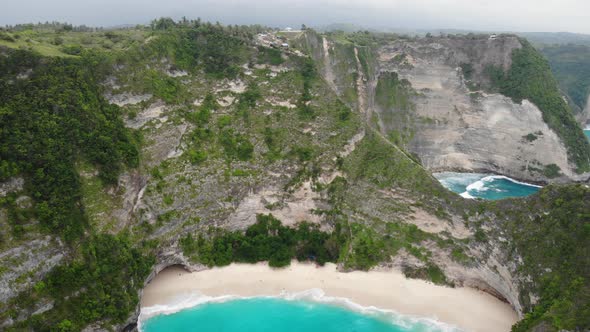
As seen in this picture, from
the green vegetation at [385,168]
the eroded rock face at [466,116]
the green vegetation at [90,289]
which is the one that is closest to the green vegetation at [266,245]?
the green vegetation at [90,289]

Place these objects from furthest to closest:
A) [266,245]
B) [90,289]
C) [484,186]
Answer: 1. [484,186]
2. [266,245]
3. [90,289]

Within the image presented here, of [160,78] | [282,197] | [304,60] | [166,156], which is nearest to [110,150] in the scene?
[166,156]

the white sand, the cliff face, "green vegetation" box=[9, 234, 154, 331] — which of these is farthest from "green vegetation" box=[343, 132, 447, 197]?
the cliff face

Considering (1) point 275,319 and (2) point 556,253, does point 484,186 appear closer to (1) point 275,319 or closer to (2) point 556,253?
(2) point 556,253

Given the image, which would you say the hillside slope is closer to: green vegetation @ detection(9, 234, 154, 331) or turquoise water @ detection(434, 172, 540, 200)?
green vegetation @ detection(9, 234, 154, 331)

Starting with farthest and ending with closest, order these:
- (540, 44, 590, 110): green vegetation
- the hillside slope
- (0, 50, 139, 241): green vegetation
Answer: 1. (540, 44, 590, 110): green vegetation
2. (0, 50, 139, 241): green vegetation
3. the hillside slope

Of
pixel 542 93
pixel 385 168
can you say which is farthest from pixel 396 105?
pixel 385 168

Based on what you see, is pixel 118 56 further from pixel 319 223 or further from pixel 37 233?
pixel 319 223
